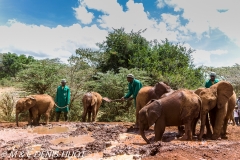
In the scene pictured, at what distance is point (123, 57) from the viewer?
2097 cm

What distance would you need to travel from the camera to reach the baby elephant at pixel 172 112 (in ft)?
23.1

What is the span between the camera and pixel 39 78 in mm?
14992

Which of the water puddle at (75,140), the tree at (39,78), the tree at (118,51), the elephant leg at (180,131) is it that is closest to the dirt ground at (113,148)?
the water puddle at (75,140)

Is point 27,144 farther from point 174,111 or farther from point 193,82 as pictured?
point 193,82

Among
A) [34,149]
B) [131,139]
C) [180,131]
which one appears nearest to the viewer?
[34,149]

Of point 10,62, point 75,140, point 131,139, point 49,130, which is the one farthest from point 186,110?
point 10,62

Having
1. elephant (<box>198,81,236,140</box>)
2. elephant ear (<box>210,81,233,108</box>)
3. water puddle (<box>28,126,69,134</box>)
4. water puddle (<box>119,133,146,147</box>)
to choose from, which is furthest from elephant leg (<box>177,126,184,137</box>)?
water puddle (<box>28,126,69,134</box>)

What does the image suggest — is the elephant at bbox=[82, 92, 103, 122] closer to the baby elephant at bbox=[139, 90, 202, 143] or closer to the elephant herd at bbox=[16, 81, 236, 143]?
the elephant herd at bbox=[16, 81, 236, 143]

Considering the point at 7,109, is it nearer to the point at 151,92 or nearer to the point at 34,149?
the point at 34,149

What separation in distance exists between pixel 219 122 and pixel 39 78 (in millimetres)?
10768

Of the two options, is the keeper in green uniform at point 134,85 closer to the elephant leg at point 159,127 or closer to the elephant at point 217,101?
the elephant at point 217,101

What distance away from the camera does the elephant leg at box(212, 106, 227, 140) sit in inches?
301

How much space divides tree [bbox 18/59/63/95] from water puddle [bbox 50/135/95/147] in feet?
24.0

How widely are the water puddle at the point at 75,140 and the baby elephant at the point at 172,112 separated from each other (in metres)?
1.77
